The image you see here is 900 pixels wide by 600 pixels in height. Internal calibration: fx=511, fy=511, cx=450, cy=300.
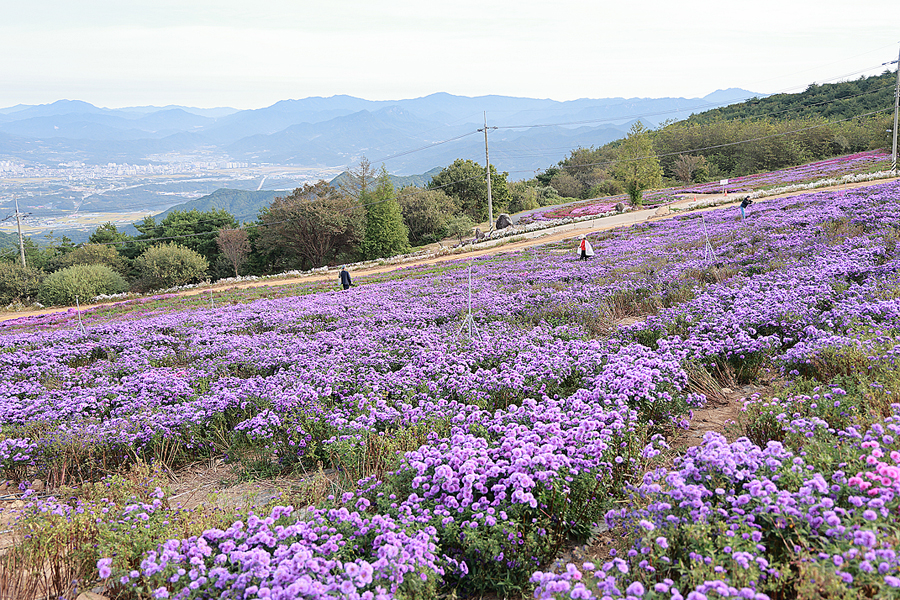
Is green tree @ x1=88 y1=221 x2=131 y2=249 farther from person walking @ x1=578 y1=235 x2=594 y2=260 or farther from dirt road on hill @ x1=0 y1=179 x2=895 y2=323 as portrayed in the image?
person walking @ x1=578 y1=235 x2=594 y2=260

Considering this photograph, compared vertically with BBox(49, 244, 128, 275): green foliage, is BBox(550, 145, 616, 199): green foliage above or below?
above

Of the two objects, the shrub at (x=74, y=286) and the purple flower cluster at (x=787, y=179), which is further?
the purple flower cluster at (x=787, y=179)

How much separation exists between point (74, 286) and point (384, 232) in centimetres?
3184

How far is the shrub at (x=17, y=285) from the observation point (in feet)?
133

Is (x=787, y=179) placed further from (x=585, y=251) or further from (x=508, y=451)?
(x=508, y=451)

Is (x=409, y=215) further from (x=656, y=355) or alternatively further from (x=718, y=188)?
(x=656, y=355)

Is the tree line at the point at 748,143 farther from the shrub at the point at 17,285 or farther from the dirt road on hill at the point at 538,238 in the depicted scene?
the shrub at the point at 17,285

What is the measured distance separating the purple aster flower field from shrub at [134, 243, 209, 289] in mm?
41682

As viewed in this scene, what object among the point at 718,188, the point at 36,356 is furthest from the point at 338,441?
the point at 718,188

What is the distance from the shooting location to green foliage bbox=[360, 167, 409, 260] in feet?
203

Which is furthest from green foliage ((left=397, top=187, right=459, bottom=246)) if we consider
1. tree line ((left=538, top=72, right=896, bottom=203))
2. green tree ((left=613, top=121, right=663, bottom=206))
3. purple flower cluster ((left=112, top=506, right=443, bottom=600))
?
purple flower cluster ((left=112, top=506, right=443, bottom=600))

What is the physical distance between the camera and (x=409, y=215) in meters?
70.6

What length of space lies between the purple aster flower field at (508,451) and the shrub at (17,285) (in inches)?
1495

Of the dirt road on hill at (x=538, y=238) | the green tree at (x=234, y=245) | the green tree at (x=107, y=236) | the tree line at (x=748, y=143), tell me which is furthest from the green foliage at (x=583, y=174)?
the green tree at (x=107, y=236)
